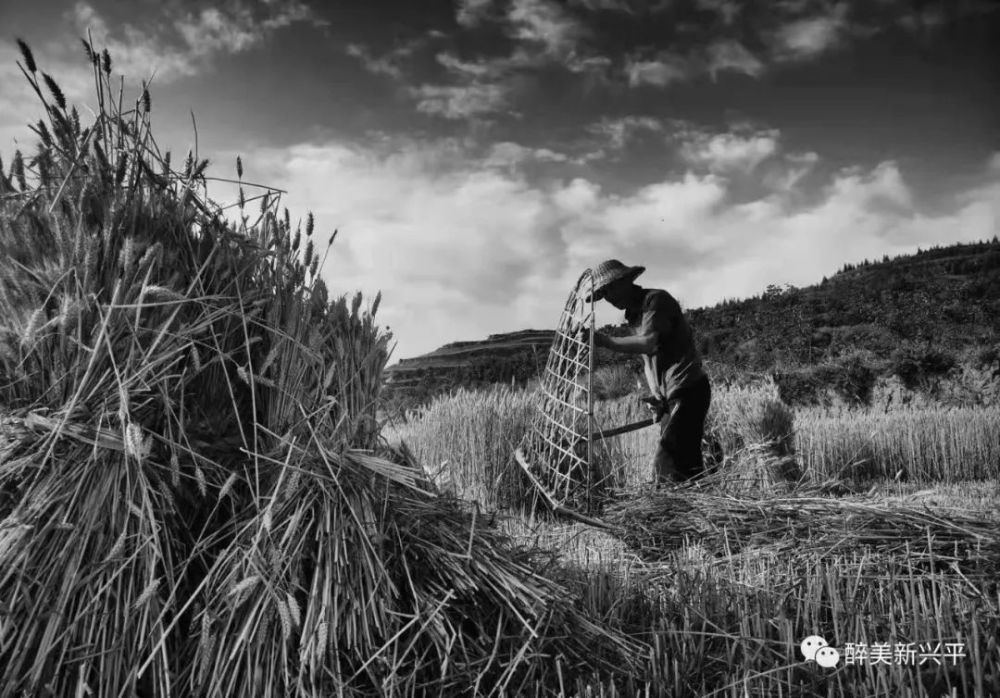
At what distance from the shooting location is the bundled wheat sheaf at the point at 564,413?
507 centimetres

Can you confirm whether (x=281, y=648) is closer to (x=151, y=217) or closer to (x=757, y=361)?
(x=151, y=217)

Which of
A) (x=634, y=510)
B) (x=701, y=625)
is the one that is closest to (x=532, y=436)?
(x=634, y=510)

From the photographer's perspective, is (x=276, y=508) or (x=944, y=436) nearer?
(x=276, y=508)

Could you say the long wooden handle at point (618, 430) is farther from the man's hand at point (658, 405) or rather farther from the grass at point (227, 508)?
the grass at point (227, 508)

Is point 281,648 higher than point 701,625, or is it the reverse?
point 281,648

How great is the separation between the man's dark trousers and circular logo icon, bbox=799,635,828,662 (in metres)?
3.17

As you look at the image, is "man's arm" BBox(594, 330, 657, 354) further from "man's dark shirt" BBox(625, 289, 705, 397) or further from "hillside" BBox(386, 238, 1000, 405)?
"hillside" BBox(386, 238, 1000, 405)

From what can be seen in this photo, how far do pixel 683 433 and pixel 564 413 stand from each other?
99cm

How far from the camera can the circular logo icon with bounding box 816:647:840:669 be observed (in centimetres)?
201

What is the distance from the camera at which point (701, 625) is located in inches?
90.0

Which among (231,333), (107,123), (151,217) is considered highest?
(107,123)

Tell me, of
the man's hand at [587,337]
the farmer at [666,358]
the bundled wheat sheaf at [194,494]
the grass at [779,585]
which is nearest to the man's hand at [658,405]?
the farmer at [666,358]

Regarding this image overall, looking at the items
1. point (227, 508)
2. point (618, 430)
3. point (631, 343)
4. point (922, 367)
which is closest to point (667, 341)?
point (631, 343)

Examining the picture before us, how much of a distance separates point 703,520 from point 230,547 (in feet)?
9.60
